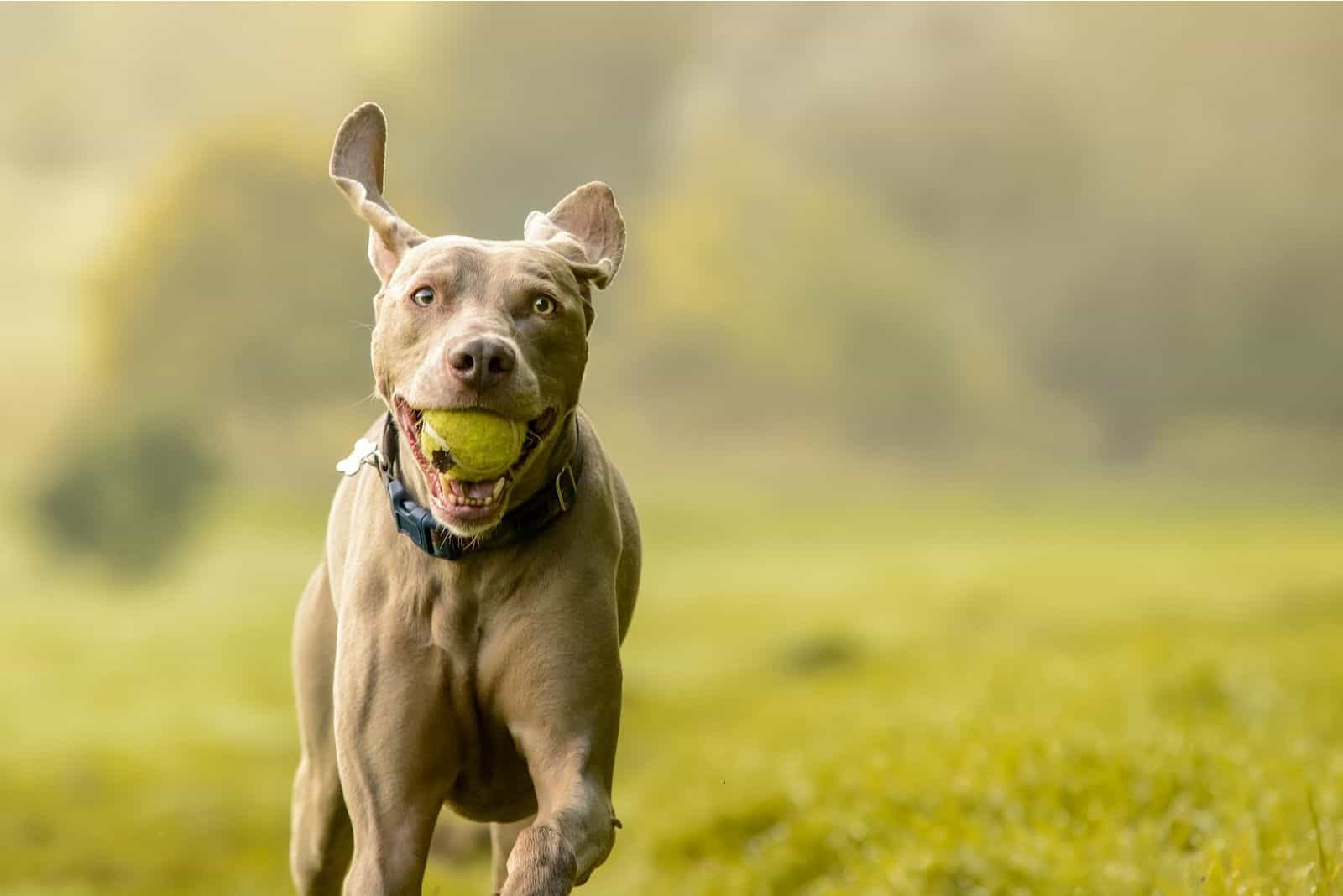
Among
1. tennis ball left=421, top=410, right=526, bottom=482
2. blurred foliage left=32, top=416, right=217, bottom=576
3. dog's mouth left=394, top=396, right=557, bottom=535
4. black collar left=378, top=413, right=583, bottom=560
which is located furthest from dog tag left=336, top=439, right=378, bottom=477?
blurred foliage left=32, top=416, right=217, bottom=576

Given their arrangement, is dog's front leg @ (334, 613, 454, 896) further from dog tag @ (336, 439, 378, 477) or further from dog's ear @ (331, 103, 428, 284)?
dog's ear @ (331, 103, 428, 284)

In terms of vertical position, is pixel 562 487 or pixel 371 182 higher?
pixel 371 182

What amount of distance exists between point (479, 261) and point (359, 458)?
2.19 ft

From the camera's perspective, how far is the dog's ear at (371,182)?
429cm

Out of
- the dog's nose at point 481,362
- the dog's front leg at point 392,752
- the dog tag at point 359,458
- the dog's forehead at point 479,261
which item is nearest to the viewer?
the dog's nose at point 481,362

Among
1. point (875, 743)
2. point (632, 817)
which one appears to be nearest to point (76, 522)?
point (632, 817)

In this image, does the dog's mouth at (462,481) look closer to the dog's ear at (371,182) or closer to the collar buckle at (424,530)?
the collar buckle at (424,530)

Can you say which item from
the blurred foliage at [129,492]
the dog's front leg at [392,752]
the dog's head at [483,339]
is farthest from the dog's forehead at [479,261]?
the blurred foliage at [129,492]

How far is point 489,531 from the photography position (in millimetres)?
3988

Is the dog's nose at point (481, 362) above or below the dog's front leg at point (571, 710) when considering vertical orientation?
above

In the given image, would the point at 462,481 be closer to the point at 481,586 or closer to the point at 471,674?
the point at 481,586

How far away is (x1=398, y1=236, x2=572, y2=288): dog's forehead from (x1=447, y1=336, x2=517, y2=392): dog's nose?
320 millimetres

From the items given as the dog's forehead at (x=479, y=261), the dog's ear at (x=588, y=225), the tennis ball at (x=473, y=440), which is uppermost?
the dog's ear at (x=588, y=225)

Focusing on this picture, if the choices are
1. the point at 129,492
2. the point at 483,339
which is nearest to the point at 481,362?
the point at 483,339
